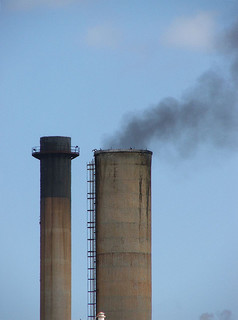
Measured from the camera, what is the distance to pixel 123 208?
148m

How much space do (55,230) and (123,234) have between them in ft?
33.1

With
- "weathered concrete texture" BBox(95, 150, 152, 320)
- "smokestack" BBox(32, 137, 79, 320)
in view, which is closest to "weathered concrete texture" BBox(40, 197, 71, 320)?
"smokestack" BBox(32, 137, 79, 320)

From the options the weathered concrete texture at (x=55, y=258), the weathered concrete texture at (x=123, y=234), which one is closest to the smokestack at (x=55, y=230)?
the weathered concrete texture at (x=55, y=258)

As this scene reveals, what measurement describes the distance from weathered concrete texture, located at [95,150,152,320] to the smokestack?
814 cm

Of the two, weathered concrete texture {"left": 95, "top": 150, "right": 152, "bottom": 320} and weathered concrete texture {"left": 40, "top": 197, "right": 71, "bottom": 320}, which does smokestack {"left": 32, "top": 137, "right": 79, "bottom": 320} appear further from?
weathered concrete texture {"left": 95, "top": 150, "right": 152, "bottom": 320}

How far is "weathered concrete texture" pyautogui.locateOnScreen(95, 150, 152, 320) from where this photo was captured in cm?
14675

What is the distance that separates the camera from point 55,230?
156 m

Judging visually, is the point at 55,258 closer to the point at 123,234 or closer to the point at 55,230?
the point at 55,230

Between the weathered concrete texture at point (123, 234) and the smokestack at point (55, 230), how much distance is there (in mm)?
8143

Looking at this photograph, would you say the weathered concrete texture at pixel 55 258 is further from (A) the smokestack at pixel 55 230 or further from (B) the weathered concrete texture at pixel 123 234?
(B) the weathered concrete texture at pixel 123 234

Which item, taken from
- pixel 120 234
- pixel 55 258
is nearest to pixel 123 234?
pixel 120 234

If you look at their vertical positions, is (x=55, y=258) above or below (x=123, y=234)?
below

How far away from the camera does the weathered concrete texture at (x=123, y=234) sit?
147 metres

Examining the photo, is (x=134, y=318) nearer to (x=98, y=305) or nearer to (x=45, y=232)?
(x=98, y=305)
